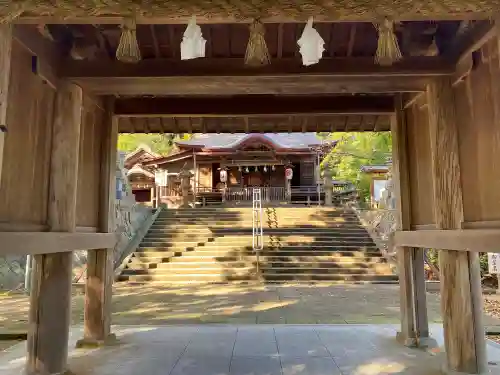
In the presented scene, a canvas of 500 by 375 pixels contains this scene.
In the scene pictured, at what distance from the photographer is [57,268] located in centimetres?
378

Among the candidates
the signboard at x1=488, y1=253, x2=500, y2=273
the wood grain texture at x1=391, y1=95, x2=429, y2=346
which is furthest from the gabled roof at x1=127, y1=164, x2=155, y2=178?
the wood grain texture at x1=391, y1=95, x2=429, y2=346

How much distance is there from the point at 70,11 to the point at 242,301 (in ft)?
24.4

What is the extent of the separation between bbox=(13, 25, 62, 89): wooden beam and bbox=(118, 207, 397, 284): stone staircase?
Answer: 8937 mm

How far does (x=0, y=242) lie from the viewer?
2.79 m

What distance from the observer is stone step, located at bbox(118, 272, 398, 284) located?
11953 millimetres

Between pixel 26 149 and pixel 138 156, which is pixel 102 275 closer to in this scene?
pixel 26 149

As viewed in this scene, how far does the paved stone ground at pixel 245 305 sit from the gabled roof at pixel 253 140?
1260 centimetres

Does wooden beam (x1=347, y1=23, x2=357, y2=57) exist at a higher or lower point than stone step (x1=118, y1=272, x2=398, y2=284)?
higher

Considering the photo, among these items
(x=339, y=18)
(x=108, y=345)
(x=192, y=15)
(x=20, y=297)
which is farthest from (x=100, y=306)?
(x=20, y=297)

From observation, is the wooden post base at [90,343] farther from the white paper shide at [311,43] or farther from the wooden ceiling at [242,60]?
the white paper shide at [311,43]

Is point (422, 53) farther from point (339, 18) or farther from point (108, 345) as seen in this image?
point (108, 345)

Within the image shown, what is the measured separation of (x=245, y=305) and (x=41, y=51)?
252 inches

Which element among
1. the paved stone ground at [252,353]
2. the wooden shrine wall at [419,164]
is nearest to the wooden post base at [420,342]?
the paved stone ground at [252,353]

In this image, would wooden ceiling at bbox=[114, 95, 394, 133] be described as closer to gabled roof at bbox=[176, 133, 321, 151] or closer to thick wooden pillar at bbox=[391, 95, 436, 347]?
thick wooden pillar at bbox=[391, 95, 436, 347]
